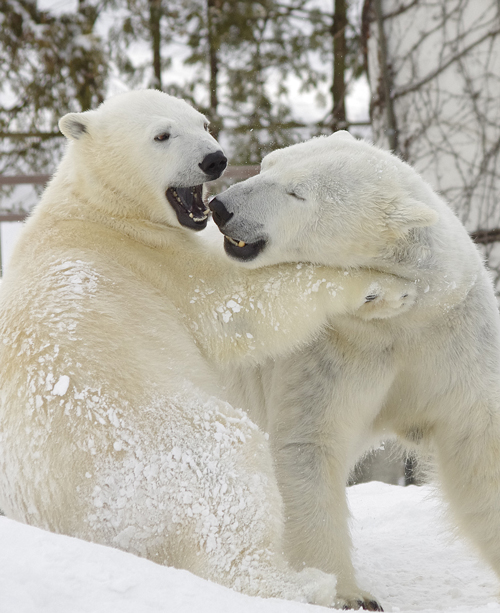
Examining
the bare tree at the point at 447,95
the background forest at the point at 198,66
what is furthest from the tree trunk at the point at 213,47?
the bare tree at the point at 447,95

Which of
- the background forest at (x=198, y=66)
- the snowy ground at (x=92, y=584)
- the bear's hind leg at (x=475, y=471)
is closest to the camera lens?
the snowy ground at (x=92, y=584)

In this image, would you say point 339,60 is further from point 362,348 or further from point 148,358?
point 148,358

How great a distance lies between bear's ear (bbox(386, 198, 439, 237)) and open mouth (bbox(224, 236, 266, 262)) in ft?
1.38

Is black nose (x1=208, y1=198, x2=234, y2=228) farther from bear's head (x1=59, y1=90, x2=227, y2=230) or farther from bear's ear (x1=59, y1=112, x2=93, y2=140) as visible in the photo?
bear's ear (x1=59, y1=112, x2=93, y2=140)

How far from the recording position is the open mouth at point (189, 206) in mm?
2510

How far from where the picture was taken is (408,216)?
7.73 feet

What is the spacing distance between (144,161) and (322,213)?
635mm

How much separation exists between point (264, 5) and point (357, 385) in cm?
802

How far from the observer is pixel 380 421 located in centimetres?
278

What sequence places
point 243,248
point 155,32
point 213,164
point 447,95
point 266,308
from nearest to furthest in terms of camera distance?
point 266,308, point 243,248, point 213,164, point 447,95, point 155,32

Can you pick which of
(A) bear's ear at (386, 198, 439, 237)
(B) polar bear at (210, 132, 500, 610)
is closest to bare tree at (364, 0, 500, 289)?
(B) polar bear at (210, 132, 500, 610)

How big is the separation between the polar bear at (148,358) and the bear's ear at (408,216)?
0.18m

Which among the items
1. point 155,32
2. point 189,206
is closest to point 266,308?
point 189,206

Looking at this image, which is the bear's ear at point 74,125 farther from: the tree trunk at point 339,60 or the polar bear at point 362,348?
the tree trunk at point 339,60
